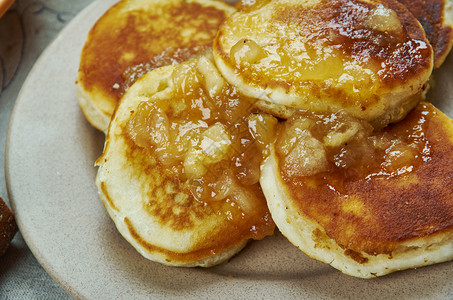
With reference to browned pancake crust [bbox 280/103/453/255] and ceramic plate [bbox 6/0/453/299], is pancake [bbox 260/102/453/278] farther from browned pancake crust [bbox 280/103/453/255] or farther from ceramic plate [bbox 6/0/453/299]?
ceramic plate [bbox 6/0/453/299]

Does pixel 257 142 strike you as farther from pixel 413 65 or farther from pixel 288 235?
pixel 413 65

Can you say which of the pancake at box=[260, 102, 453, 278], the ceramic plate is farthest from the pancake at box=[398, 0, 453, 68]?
the pancake at box=[260, 102, 453, 278]

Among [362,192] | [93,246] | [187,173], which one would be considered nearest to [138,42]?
[187,173]

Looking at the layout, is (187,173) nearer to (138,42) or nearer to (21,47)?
(138,42)

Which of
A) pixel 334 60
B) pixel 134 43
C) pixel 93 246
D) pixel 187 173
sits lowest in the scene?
pixel 93 246

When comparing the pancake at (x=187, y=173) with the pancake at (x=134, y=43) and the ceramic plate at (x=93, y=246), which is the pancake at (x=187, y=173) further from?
the pancake at (x=134, y=43)

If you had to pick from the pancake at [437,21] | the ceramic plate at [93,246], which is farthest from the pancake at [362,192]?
the pancake at [437,21]
